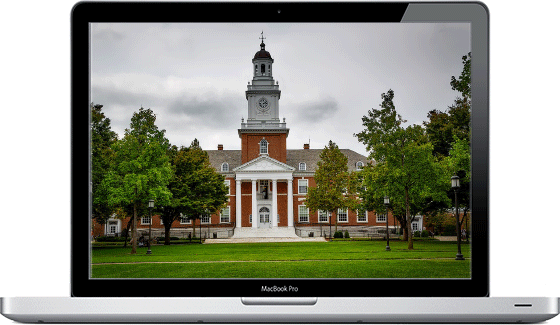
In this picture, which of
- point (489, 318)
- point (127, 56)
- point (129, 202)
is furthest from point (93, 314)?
point (489, 318)

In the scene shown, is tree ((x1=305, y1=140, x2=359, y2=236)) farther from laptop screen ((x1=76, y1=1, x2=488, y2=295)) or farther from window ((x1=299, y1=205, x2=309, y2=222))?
laptop screen ((x1=76, y1=1, x2=488, y2=295))

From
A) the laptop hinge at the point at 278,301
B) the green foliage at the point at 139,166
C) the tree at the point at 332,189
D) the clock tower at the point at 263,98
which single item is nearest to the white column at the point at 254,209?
the clock tower at the point at 263,98

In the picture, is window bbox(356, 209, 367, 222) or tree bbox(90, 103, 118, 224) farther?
window bbox(356, 209, 367, 222)

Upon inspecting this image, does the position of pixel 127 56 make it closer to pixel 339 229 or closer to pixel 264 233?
pixel 264 233

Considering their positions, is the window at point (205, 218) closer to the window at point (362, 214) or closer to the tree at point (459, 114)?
the tree at point (459, 114)

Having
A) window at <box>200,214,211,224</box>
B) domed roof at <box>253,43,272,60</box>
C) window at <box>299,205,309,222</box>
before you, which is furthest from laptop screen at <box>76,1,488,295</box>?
window at <box>299,205,309,222</box>

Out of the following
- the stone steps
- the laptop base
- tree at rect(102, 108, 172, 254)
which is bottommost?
the laptop base

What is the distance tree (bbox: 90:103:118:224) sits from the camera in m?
6.12

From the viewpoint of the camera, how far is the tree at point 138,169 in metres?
7.07

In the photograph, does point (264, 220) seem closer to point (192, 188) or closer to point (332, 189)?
point (192, 188)

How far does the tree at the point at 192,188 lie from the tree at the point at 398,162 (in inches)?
99.6

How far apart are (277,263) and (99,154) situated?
2519 mm

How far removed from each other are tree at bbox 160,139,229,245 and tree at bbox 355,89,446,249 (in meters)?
2.53

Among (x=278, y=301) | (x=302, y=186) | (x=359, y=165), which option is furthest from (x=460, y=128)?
(x=302, y=186)
